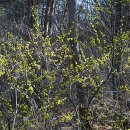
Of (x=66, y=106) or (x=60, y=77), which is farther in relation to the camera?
(x=66, y=106)

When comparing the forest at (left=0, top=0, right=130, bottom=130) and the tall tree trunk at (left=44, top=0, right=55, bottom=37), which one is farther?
the tall tree trunk at (left=44, top=0, right=55, bottom=37)

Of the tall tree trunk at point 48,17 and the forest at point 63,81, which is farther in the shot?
the tall tree trunk at point 48,17

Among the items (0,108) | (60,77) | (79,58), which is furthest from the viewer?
(79,58)

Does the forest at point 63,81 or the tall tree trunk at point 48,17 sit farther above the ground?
the tall tree trunk at point 48,17

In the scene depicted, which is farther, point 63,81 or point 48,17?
point 48,17

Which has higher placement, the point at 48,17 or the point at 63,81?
the point at 48,17

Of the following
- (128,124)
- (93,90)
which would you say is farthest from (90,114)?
(128,124)

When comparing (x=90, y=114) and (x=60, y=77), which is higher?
(x=60, y=77)

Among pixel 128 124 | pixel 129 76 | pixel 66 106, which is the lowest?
pixel 128 124

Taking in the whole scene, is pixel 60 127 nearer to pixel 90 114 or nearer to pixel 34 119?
pixel 90 114

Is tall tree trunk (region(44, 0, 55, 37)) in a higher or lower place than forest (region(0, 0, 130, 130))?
higher

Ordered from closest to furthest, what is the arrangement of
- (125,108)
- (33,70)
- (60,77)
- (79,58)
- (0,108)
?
(0,108)
(33,70)
(60,77)
(125,108)
(79,58)

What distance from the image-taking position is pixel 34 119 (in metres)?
5.52

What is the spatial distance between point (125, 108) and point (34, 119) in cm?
204
